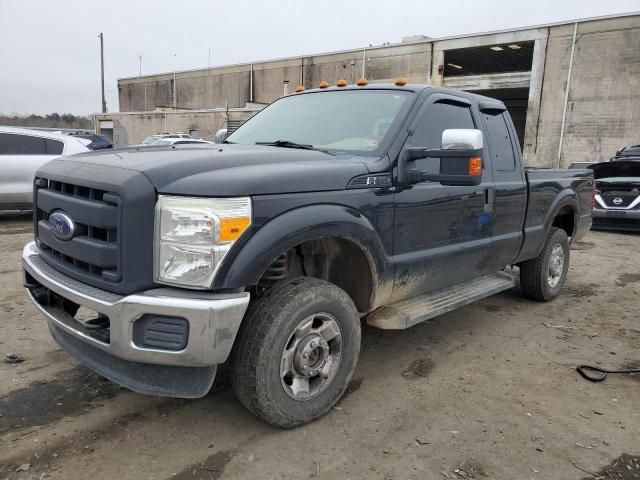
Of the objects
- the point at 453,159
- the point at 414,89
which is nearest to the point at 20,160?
the point at 414,89

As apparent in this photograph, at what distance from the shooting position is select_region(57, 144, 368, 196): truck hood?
2396mm

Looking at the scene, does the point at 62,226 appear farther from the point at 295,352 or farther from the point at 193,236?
the point at 295,352

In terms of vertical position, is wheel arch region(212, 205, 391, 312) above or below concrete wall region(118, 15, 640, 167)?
below

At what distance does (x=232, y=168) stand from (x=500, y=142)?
2821mm

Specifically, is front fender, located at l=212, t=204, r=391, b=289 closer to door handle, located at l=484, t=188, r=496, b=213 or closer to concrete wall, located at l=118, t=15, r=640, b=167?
door handle, located at l=484, t=188, r=496, b=213

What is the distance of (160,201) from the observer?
7.77 feet

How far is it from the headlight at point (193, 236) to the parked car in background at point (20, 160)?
7699 millimetres

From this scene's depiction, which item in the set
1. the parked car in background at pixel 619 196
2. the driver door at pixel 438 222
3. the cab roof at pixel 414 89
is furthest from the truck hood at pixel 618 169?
the driver door at pixel 438 222

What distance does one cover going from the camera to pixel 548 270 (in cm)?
542

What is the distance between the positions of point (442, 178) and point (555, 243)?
115 inches

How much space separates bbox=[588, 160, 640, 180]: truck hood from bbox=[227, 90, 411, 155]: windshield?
8.16 metres

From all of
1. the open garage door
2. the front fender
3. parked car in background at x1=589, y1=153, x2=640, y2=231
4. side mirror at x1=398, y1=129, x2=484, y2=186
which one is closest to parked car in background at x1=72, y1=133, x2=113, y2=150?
side mirror at x1=398, y1=129, x2=484, y2=186

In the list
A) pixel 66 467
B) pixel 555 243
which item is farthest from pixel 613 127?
pixel 66 467

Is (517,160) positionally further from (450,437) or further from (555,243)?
(450,437)
